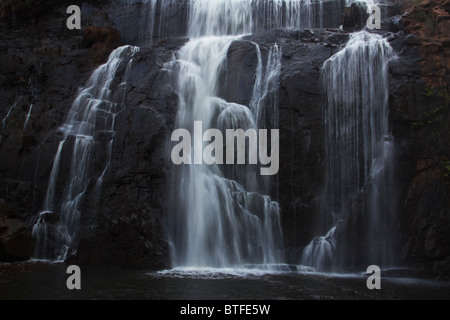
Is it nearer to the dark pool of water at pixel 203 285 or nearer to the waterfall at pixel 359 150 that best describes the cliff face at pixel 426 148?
the waterfall at pixel 359 150

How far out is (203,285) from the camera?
956 centimetres

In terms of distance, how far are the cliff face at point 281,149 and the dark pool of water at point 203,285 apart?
1.22 meters

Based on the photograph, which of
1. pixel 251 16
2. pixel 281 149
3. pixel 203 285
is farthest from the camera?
pixel 251 16

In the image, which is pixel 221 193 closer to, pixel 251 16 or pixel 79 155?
pixel 79 155

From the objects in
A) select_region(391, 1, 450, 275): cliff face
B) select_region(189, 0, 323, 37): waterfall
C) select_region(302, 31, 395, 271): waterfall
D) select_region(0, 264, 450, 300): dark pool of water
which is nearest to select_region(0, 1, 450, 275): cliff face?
select_region(391, 1, 450, 275): cliff face

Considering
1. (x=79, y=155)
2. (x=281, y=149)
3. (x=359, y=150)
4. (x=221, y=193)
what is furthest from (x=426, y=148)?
(x=79, y=155)

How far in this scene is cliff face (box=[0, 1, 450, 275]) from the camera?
12.2m

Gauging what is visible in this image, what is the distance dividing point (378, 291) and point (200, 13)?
1485 cm

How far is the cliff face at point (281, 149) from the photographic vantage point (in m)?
12.2

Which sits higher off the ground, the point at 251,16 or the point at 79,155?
the point at 251,16

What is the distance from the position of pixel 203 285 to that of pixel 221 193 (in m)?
3.89

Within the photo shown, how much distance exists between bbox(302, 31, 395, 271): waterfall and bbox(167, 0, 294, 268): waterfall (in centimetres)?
156

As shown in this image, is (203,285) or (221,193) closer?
(203,285)

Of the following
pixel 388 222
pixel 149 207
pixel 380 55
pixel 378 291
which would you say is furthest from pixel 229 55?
pixel 378 291
